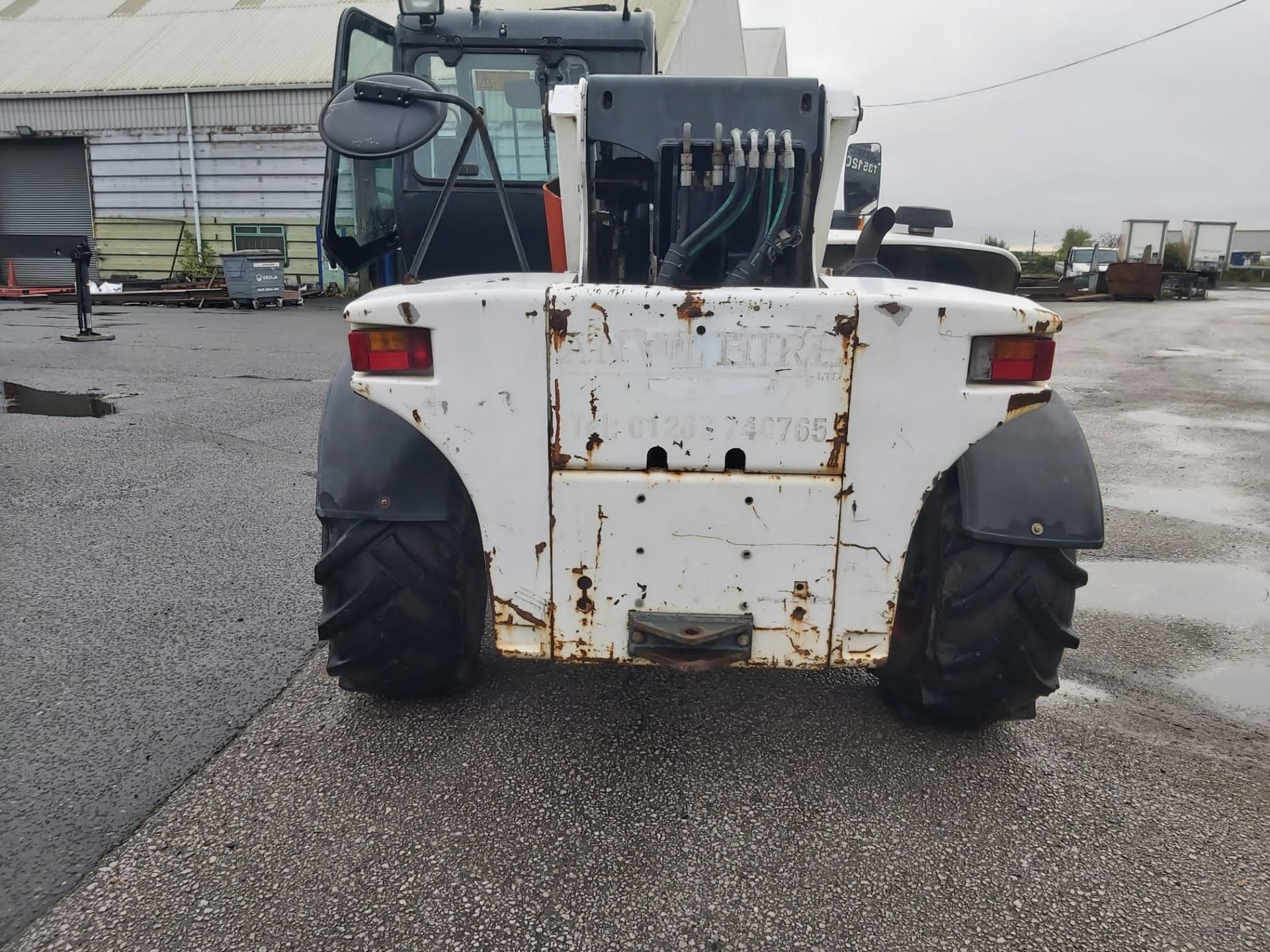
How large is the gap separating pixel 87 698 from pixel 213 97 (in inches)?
877

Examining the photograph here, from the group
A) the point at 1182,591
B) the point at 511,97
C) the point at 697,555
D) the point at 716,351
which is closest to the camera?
the point at 716,351

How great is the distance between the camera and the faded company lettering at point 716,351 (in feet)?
7.18

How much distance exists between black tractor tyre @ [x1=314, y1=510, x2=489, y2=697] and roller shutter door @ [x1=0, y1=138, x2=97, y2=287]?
24.9m

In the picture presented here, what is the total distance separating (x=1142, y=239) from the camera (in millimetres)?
39562

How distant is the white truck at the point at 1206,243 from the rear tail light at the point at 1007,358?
47.9m

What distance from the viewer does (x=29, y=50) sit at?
24672mm

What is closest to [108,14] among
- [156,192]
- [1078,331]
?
[156,192]

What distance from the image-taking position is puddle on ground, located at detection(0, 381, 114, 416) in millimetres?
7566

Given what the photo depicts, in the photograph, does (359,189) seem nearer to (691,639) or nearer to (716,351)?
(716,351)

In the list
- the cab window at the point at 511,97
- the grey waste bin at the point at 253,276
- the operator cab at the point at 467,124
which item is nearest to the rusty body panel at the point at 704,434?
the operator cab at the point at 467,124

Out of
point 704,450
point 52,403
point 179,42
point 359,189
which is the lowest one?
point 52,403

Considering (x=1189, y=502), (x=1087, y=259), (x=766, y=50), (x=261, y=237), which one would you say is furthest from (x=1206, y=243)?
(x=1189, y=502)

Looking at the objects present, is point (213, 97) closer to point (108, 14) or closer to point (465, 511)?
point (108, 14)

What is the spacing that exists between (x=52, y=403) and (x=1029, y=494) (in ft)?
26.9
